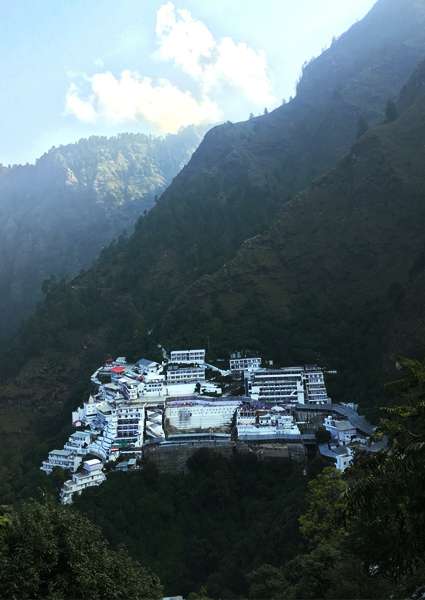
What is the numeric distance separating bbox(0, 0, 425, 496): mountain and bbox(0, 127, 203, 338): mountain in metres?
31.3

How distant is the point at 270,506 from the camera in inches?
1222

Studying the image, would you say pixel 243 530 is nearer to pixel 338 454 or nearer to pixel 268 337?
pixel 338 454

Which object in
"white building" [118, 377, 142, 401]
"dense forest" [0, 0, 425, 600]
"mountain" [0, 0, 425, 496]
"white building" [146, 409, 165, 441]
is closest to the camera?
"dense forest" [0, 0, 425, 600]

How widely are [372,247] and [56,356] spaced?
35.2 meters

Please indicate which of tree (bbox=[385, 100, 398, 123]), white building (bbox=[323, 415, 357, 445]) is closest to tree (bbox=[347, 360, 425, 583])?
white building (bbox=[323, 415, 357, 445])

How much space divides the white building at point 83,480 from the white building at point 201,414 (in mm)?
5927

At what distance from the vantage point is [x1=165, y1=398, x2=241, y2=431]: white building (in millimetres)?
39281

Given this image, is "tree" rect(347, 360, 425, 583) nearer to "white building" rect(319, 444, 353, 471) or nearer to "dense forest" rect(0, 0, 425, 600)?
"dense forest" rect(0, 0, 425, 600)

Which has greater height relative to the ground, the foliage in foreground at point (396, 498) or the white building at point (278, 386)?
the white building at point (278, 386)

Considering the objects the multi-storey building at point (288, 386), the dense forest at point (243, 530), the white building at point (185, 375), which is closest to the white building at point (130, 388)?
the white building at point (185, 375)

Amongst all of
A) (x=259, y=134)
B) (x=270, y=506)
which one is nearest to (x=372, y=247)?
(x=270, y=506)

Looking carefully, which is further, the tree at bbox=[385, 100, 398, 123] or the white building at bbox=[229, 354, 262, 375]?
the tree at bbox=[385, 100, 398, 123]

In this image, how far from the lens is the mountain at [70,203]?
375 ft

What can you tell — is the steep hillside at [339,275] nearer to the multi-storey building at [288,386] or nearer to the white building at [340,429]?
the multi-storey building at [288,386]
